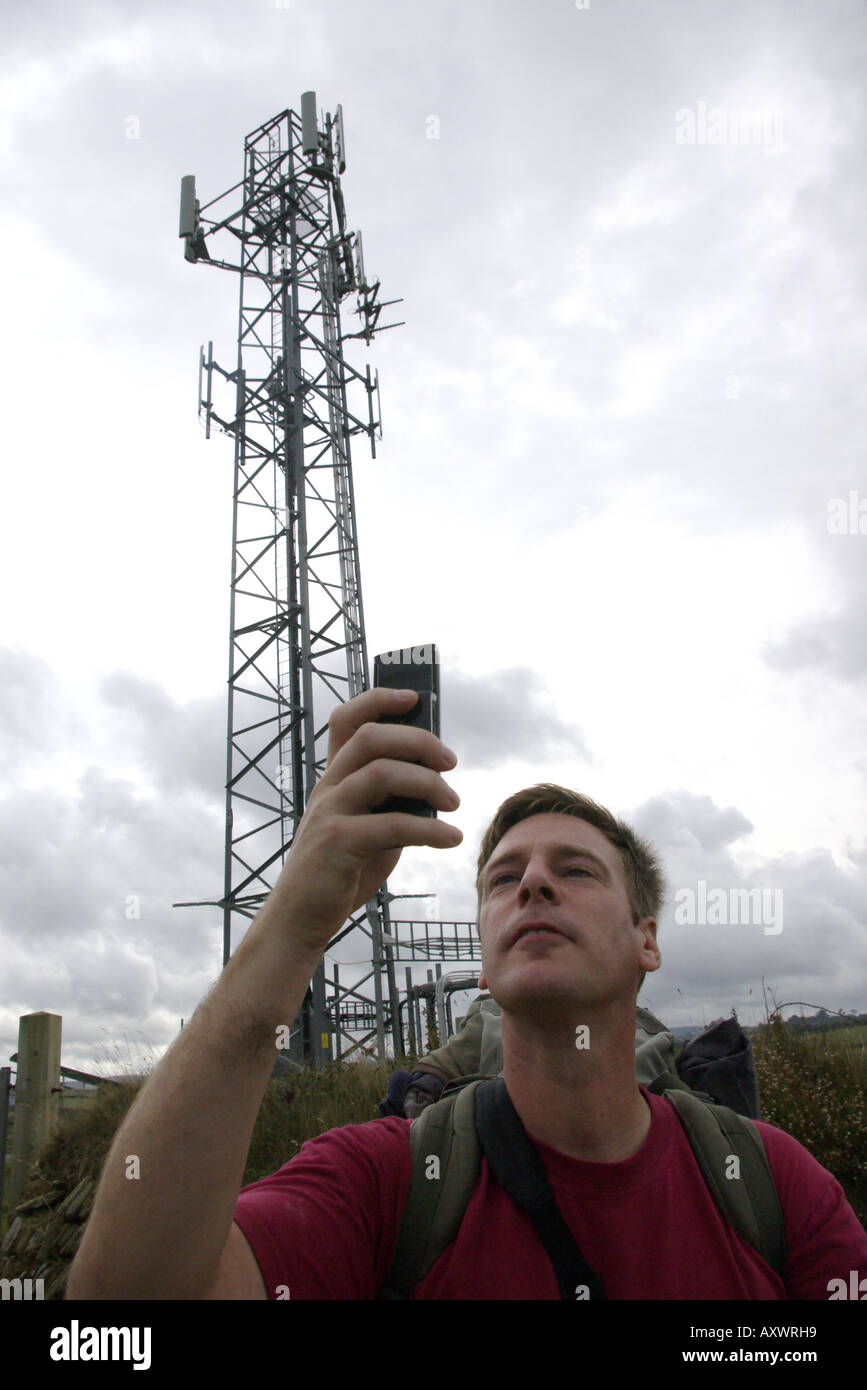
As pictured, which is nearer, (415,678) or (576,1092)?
(415,678)

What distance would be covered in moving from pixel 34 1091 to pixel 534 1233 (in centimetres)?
725

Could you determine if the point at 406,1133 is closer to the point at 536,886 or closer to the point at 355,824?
the point at 536,886

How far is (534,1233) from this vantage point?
1875mm

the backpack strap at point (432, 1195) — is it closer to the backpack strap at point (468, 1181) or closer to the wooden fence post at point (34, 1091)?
the backpack strap at point (468, 1181)

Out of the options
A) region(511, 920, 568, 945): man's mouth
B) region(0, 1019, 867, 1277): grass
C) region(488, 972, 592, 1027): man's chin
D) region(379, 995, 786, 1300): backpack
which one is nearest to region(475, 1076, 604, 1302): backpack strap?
region(379, 995, 786, 1300): backpack

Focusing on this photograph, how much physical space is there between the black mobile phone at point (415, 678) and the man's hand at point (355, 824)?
0.27ft

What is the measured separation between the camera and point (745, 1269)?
1918 mm

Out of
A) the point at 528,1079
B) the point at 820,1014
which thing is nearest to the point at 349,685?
the point at 820,1014

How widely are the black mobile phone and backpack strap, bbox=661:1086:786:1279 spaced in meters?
1.43

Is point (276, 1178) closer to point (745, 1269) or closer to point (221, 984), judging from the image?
point (221, 984)

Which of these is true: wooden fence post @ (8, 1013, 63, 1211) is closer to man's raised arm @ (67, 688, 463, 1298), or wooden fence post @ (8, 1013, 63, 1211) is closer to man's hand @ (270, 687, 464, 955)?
man's raised arm @ (67, 688, 463, 1298)

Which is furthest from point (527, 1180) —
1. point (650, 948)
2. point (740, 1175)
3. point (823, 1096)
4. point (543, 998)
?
point (823, 1096)

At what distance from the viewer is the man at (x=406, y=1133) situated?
1.30 metres
